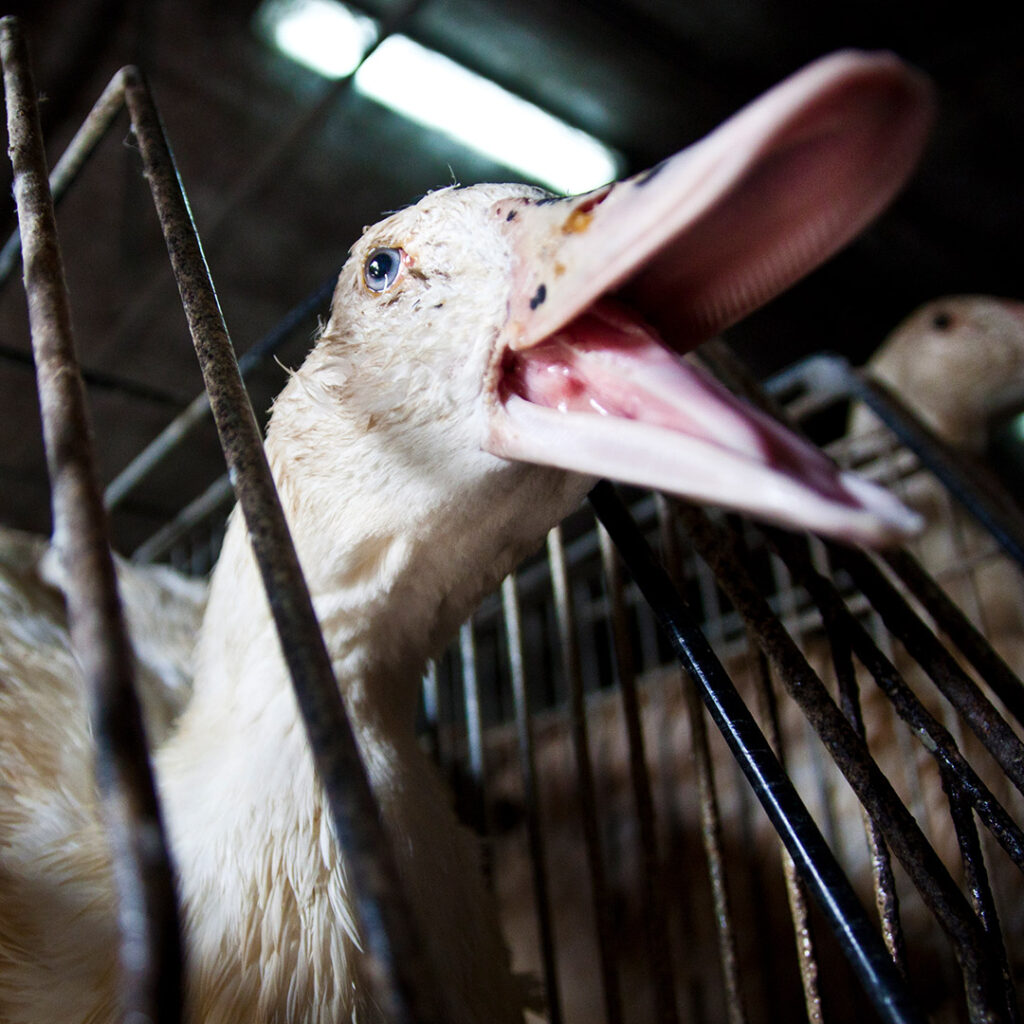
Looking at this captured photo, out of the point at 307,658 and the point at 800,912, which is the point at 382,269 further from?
the point at 800,912

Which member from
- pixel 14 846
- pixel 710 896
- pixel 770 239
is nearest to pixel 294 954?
pixel 14 846

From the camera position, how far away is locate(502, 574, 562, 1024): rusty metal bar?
1174mm

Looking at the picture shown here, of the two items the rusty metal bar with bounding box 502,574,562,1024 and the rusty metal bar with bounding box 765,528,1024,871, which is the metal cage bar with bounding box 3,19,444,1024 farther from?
the rusty metal bar with bounding box 502,574,562,1024

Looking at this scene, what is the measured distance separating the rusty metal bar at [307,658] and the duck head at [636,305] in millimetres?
199

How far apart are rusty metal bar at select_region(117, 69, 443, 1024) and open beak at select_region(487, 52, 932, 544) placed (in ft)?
0.68

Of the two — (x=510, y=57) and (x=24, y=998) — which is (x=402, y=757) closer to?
(x=24, y=998)

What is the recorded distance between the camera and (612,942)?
3.69 ft

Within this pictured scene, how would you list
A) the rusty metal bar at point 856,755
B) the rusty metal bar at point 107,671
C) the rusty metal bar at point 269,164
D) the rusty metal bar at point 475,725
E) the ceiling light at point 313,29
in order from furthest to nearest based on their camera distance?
the ceiling light at point 313,29
the rusty metal bar at point 475,725
the rusty metal bar at point 269,164
the rusty metal bar at point 856,755
the rusty metal bar at point 107,671

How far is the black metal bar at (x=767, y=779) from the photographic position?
1.82ft

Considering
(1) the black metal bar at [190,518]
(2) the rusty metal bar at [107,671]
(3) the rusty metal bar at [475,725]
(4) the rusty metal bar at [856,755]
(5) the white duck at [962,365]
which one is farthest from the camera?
(5) the white duck at [962,365]

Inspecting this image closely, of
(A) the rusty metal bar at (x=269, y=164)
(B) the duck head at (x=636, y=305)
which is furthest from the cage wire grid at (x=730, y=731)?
(A) the rusty metal bar at (x=269, y=164)

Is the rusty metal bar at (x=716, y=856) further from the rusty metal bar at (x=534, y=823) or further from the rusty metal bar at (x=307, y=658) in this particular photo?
the rusty metal bar at (x=307, y=658)

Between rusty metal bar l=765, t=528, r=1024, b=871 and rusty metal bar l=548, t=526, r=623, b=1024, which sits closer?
rusty metal bar l=765, t=528, r=1024, b=871

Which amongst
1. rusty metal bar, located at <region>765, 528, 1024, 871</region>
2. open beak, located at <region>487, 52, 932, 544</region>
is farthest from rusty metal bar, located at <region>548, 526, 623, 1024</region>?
open beak, located at <region>487, 52, 932, 544</region>
